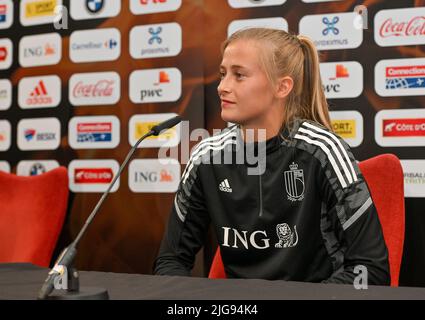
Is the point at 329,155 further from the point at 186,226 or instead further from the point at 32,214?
the point at 32,214

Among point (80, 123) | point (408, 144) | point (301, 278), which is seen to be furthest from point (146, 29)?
point (301, 278)

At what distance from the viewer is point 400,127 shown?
2217mm

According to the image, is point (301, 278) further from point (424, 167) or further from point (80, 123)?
point (80, 123)

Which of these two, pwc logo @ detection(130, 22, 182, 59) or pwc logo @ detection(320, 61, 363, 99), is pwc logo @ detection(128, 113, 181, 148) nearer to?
pwc logo @ detection(130, 22, 182, 59)

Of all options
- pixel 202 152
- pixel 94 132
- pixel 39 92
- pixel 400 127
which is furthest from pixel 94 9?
pixel 400 127

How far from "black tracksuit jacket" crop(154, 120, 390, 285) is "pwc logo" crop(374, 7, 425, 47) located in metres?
0.85

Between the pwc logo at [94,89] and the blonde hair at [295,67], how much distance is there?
3.64 ft

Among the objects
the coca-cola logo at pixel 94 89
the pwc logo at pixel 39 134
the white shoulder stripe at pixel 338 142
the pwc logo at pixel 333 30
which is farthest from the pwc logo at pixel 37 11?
the white shoulder stripe at pixel 338 142

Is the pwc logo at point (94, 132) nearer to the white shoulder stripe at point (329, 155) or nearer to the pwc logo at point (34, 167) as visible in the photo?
the pwc logo at point (34, 167)

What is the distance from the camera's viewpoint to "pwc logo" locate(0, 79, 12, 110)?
295 cm

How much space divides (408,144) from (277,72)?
85cm

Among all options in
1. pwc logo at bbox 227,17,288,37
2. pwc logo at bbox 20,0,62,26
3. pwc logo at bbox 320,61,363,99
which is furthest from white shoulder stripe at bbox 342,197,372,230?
pwc logo at bbox 20,0,62,26

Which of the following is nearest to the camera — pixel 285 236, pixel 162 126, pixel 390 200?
pixel 162 126

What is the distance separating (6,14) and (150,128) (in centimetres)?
114
